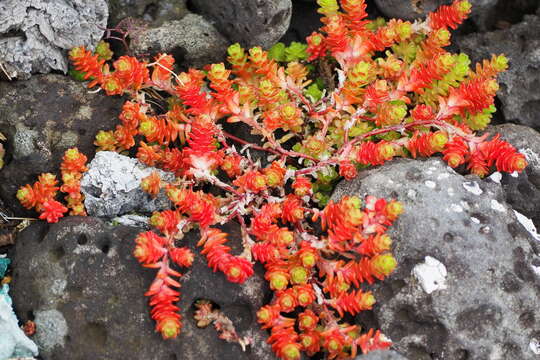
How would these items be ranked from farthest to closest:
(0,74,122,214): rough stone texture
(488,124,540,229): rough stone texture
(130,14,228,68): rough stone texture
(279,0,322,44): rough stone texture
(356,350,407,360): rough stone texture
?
1. (279,0,322,44): rough stone texture
2. (130,14,228,68): rough stone texture
3. (488,124,540,229): rough stone texture
4. (0,74,122,214): rough stone texture
5. (356,350,407,360): rough stone texture

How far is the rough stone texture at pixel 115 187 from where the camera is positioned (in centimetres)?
395

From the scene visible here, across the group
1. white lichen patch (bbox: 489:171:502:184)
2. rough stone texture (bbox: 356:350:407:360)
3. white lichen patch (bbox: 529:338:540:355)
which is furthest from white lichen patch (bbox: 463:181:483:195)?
rough stone texture (bbox: 356:350:407:360)

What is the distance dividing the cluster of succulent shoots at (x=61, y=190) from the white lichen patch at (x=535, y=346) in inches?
108

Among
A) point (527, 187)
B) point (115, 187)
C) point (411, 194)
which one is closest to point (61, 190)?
point (115, 187)

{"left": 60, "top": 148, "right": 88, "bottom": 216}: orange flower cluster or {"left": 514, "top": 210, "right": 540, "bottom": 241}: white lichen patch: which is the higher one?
{"left": 60, "top": 148, "right": 88, "bottom": 216}: orange flower cluster

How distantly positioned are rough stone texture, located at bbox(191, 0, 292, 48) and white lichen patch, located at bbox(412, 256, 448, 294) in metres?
1.98

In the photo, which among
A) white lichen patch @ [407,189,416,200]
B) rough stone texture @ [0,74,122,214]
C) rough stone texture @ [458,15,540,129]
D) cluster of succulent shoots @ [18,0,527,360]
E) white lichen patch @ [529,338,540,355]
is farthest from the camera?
rough stone texture @ [458,15,540,129]

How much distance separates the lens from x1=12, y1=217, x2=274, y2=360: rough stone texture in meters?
3.44

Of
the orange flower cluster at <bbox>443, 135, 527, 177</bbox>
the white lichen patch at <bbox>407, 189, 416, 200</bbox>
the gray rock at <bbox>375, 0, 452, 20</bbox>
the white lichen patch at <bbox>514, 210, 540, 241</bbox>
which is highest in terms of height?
the gray rock at <bbox>375, 0, 452, 20</bbox>

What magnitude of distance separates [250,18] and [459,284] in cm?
228

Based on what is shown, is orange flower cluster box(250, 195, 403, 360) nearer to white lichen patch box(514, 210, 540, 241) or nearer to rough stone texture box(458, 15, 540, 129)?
white lichen patch box(514, 210, 540, 241)

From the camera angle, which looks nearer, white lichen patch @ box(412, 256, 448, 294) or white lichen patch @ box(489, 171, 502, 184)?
white lichen patch @ box(412, 256, 448, 294)

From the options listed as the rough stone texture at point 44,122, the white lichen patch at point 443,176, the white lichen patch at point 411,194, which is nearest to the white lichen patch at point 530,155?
the white lichen patch at point 443,176

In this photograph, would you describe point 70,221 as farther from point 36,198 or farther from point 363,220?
point 363,220
